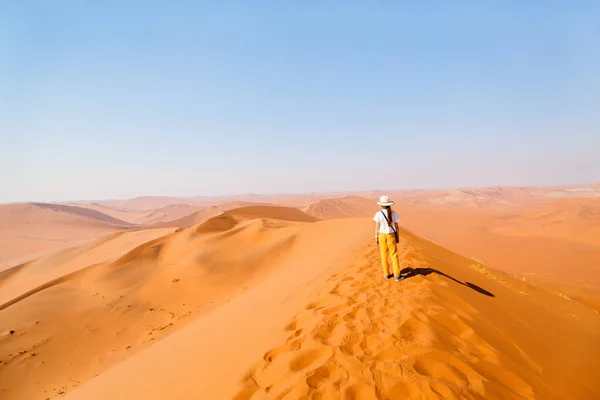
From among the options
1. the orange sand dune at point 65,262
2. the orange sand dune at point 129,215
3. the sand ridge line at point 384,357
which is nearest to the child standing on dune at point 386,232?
the sand ridge line at point 384,357

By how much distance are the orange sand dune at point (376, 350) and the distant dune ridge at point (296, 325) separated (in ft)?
0.07

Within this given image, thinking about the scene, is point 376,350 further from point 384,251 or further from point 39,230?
point 39,230

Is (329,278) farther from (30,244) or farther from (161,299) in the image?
(30,244)

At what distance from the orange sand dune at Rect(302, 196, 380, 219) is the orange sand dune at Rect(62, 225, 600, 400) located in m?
38.6

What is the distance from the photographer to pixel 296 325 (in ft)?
12.6

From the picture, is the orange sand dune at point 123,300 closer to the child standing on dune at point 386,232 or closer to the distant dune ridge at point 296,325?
the distant dune ridge at point 296,325

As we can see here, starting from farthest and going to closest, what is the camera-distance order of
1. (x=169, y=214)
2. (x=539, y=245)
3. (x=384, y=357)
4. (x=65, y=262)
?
1. (x=169, y=214)
2. (x=539, y=245)
3. (x=65, y=262)
4. (x=384, y=357)

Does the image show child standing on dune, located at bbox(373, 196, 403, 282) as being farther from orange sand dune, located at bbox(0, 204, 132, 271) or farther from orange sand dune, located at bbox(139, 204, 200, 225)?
orange sand dune, located at bbox(139, 204, 200, 225)

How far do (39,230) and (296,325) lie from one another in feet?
182

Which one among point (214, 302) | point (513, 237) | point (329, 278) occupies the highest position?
point (329, 278)

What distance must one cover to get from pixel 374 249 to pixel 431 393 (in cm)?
525

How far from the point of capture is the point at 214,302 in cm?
956

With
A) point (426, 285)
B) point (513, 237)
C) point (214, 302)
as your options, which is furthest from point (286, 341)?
point (513, 237)

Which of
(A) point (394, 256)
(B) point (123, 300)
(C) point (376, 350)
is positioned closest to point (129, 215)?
(B) point (123, 300)
